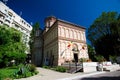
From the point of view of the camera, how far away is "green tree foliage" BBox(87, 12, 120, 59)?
107 feet

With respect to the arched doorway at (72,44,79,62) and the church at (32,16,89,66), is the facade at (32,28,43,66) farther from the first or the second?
the arched doorway at (72,44,79,62)

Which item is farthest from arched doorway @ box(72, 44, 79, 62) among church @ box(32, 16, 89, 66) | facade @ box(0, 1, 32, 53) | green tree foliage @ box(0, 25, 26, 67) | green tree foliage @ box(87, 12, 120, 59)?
facade @ box(0, 1, 32, 53)

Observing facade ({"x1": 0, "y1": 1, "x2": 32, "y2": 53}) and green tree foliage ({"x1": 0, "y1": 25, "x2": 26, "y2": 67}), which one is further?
facade ({"x1": 0, "y1": 1, "x2": 32, "y2": 53})

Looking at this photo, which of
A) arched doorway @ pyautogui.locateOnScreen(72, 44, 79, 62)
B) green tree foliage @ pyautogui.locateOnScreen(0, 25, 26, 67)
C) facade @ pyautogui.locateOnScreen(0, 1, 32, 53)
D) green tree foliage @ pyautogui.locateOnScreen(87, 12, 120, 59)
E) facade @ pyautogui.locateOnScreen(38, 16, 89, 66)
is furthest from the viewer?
facade @ pyautogui.locateOnScreen(0, 1, 32, 53)

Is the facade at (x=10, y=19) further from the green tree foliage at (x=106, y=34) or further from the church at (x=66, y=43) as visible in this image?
the green tree foliage at (x=106, y=34)

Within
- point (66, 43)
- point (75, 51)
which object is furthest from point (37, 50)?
point (75, 51)

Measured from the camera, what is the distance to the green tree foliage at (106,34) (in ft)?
107

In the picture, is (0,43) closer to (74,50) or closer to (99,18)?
(74,50)

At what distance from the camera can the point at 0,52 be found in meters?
18.0

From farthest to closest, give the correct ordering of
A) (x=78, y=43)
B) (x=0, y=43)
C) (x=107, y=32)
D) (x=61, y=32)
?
(x=107, y=32) < (x=78, y=43) < (x=61, y=32) < (x=0, y=43)

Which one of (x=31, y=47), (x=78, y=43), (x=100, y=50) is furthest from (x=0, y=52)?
(x=100, y=50)

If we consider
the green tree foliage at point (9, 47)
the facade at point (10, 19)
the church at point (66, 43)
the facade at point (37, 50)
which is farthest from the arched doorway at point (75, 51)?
the facade at point (37, 50)

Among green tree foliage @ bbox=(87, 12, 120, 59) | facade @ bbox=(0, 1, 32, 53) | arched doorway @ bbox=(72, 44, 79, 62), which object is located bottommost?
arched doorway @ bbox=(72, 44, 79, 62)

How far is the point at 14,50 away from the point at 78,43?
15.3 metres
